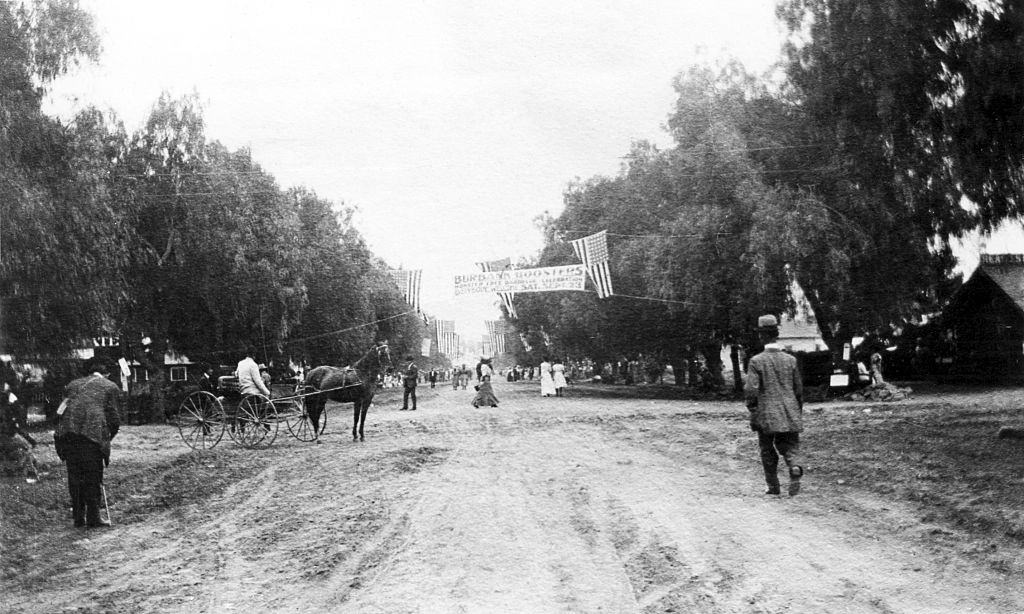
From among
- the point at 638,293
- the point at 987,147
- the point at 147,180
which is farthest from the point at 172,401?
the point at 987,147

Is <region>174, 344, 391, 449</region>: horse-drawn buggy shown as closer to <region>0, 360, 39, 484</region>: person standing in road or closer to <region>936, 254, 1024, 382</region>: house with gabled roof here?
<region>0, 360, 39, 484</region>: person standing in road

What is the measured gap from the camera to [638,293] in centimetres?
3322

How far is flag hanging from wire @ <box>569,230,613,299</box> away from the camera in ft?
88.2

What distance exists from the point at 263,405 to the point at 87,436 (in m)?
7.02

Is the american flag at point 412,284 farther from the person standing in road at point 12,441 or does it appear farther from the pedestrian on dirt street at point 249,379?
the person standing in road at point 12,441

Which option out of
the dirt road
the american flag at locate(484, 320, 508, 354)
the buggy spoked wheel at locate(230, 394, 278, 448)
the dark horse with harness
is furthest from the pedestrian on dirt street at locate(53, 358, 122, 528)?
the american flag at locate(484, 320, 508, 354)

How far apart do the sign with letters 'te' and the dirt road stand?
50.7ft

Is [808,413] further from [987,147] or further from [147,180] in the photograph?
[147,180]

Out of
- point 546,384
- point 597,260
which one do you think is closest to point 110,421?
point 597,260

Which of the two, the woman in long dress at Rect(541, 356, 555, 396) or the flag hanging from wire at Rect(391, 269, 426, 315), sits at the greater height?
the flag hanging from wire at Rect(391, 269, 426, 315)

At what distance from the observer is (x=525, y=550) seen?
6.02m

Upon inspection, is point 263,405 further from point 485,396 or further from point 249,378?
→ point 485,396

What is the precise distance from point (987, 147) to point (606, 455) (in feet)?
22.2

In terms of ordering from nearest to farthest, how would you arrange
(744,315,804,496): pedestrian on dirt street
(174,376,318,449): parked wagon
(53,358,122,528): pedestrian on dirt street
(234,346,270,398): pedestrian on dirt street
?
(53,358,122,528): pedestrian on dirt street < (744,315,804,496): pedestrian on dirt street < (234,346,270,398): pedestrian on dirt street < (174,376,318,449): parked wagon
